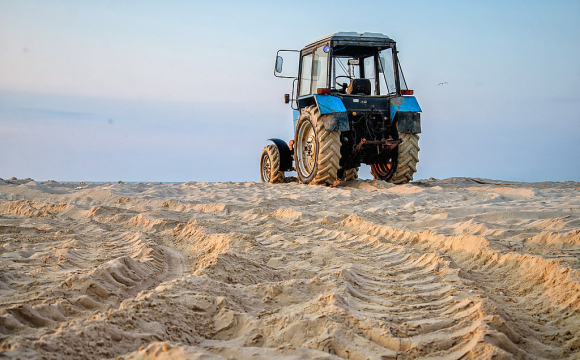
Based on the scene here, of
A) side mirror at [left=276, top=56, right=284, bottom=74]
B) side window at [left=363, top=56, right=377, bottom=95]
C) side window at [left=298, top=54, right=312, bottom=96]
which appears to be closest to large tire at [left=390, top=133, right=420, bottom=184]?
side window at [left=363, top=56, right=377, bottom=95]

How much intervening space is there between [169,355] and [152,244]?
2867mm

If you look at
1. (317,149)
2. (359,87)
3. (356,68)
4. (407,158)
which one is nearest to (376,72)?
(356,68)

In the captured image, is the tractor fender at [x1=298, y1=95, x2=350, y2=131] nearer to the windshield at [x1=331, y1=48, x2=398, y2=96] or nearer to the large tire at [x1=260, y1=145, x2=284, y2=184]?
the windshield at [x1=331, y1=48, x2=398, y2=96]

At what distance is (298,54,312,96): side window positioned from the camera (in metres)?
10.9

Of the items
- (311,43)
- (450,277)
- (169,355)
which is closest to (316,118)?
(311,43)

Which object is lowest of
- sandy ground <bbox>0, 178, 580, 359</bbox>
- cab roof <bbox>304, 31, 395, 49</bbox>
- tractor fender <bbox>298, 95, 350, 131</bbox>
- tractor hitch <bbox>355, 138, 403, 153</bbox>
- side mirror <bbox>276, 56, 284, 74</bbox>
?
sandy ground <bbox>0, 178, 580, 359</bbox>

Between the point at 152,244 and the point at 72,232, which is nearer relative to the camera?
the point at 152,244

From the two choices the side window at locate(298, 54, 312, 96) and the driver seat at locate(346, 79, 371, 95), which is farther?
the side window at locate(298, 54, 312, 96)

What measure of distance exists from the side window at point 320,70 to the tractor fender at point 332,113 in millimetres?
613

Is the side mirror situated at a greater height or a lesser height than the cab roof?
lesser

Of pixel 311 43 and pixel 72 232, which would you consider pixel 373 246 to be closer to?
pixel 72 232

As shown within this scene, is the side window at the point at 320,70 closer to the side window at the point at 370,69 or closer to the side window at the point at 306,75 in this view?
the side window at the point at 306,75

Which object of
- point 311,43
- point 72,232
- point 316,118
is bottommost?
point 72,232

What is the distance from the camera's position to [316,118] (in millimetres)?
9797
